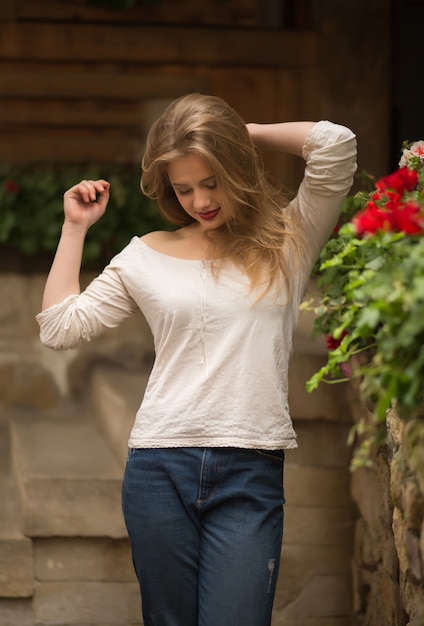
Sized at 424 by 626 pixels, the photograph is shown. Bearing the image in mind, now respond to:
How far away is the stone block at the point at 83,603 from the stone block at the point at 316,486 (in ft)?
2.21

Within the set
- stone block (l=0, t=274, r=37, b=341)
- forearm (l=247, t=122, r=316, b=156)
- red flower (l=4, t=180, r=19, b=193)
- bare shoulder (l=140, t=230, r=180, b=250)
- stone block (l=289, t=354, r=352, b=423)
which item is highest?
forearm (l=247, t=122, r=316, b=156)

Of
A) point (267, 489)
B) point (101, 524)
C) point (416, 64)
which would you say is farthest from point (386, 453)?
point (416, 64)

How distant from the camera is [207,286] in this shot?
2.37 m

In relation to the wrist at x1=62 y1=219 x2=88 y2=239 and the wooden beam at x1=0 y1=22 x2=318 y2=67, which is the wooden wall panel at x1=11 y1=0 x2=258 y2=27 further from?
the wrist at x1=62 y1=219 x2=88 y2=239

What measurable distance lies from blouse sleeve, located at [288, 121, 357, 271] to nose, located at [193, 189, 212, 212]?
0.75 feet

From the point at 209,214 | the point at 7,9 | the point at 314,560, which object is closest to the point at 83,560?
the point at 314,560

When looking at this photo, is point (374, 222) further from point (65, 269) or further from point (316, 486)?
point (316, 486)

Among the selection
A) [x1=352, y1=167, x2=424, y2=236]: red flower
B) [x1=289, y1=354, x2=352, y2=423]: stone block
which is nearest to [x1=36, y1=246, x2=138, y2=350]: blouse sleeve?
[x1=352, y1=167, x2=424, y2=236]: red flower

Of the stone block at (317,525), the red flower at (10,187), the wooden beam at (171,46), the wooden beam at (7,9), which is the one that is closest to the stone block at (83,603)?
the stone block at (317,525)

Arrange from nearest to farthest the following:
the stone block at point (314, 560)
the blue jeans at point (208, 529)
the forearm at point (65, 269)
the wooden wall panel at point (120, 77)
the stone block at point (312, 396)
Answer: the blue jeans at point (208, 529) → the forearm at point (65, 269) → the stone block at point (312, 396) → the stone block at point (314, 560) → the wooden wall panel at point (120, 77)

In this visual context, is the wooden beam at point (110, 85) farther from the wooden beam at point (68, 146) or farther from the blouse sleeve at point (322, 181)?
the blouse sleeve at point (322, 181)

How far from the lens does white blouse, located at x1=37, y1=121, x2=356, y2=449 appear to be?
7.68 feet

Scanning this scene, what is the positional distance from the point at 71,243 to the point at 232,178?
15.9 inches

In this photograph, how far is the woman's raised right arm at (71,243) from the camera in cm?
246
